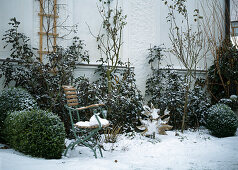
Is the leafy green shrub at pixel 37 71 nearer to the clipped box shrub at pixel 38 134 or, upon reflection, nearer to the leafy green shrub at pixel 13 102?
the leafy green shrub at pixel 13 102

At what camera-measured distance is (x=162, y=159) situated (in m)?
3.81

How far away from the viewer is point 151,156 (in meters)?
3.98

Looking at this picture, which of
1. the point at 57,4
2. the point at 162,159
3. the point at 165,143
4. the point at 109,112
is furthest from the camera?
the point at 57,4

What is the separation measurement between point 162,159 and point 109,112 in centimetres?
169

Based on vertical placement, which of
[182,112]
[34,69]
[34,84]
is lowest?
[182,112]

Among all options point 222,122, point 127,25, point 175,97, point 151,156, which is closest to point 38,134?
point 151,156

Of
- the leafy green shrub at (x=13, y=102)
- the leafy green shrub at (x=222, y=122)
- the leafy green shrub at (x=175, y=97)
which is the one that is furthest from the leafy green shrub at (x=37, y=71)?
the leafy green shrub at (x=222, y=122)

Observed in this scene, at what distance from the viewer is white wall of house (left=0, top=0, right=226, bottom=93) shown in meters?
5.35

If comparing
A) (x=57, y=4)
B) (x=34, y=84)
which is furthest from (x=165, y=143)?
(x=57, y=4)

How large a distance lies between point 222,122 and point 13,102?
4204 millimetres

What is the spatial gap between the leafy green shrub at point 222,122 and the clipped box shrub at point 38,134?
3.48 meters

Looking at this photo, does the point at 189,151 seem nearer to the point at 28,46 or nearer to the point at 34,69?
the point at 34,69

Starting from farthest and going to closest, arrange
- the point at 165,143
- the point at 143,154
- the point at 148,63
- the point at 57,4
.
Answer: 1. the point at 148,63
2. the point at 57,4
3. the point at 165,143
4. the point at 143,154

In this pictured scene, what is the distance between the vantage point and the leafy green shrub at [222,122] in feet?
17.3
